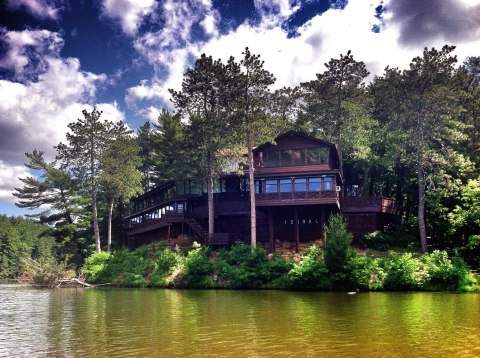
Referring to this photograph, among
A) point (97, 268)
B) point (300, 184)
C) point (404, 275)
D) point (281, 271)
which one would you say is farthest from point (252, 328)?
point (97, 268)

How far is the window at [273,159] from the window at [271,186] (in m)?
1.98

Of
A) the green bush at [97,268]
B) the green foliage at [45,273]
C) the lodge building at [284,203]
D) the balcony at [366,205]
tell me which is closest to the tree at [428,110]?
the balcony at [366,205]

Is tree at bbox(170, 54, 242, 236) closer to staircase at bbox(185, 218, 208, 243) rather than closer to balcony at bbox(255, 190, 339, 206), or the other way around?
staircase at bbox(185, 218, 208, 243)

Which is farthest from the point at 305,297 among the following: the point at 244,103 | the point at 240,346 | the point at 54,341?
the point at 244,103

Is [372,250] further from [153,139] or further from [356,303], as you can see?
[153,139]

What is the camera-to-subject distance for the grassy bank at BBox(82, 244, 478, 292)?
29.5 m

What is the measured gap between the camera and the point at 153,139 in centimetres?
6719

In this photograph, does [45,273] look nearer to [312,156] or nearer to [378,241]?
[312,156]

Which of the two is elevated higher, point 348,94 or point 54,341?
point 348,94

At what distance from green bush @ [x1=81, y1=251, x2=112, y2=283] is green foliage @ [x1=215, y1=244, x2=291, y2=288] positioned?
602 inches

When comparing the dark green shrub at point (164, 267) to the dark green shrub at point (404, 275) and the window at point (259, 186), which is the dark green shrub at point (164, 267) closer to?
the window at point (259, 186)

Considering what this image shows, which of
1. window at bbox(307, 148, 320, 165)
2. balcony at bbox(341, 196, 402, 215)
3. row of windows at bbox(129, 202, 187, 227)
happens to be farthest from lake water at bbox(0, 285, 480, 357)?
row of windows at bbox(129, 202, 187, 227)

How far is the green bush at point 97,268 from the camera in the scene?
1775 inches

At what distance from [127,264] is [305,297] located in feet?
79.3
